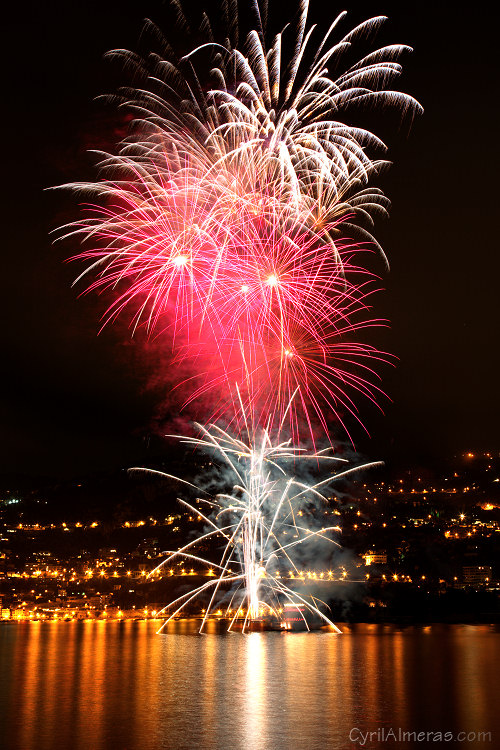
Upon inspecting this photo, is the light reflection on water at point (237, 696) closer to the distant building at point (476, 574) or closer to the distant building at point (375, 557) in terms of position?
the distant building at point (476, 574)

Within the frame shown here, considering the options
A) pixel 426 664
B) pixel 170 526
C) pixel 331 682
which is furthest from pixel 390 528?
pixel 331 682

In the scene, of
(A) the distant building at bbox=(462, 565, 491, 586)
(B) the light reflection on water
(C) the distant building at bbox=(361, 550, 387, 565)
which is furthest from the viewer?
(C) the distant building at bbox=(361, 550, 387, 565)

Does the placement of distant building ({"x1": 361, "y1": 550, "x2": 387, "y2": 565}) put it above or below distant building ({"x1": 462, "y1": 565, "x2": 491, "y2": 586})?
above

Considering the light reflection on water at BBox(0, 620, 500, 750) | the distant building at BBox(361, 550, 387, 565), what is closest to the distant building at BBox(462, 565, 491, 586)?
the distant building at BBox(361, 550, 387, 565)

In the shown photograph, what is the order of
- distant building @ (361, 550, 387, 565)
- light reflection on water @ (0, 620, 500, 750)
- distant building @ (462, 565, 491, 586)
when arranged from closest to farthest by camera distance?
1. light reflection on water @ (0, 620, 500, 750)
2. distant building @ (462, 565, 491, 586)
3. distant building @ (361, 550, 387, 565)

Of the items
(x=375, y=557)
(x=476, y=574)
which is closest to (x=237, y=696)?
(x=476, y=574)

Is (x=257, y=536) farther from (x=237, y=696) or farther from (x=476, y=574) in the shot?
(x=237, y=696)

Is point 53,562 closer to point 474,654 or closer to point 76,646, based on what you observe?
point 76,646

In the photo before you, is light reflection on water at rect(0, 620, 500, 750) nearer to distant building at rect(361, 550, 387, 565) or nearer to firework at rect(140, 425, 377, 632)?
firework at rect(140, 425, 377, 632)
